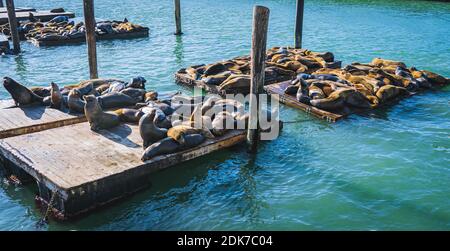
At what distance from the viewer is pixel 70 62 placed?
16562 millimetres

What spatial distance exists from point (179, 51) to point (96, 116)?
11.1 metres

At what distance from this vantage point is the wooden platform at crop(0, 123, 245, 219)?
6.41 meters

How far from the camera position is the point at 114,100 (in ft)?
30.5

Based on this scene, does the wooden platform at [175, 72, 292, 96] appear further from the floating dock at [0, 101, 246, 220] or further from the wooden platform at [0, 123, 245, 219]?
the wooden platform at [0, 123, 245, 219]

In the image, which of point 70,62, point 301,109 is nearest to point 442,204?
point 301,109

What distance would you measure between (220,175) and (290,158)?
4.79 ft

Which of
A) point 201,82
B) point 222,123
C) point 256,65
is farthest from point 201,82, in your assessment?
point 256,65

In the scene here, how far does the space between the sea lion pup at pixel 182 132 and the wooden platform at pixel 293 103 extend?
133 inches

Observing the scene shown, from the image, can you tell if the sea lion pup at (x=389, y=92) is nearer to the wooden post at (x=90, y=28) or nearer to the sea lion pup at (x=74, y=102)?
the sea lion pup at (x=74, y=102)

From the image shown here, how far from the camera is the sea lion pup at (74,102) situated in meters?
8.98

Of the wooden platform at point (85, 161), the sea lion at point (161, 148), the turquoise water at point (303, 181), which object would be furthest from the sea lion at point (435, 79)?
the sea lion at point (161, 148)

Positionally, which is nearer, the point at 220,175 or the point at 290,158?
the point at 220,175

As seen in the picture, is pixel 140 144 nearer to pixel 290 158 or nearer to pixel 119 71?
pixel 290 158

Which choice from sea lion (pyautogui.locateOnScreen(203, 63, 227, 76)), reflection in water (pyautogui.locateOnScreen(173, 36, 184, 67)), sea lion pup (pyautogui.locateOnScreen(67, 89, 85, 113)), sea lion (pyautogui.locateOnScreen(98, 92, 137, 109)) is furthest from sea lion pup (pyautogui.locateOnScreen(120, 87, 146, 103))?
reflection in water (pyautogui.locateOnScreen(173, 36, 184, 67))
